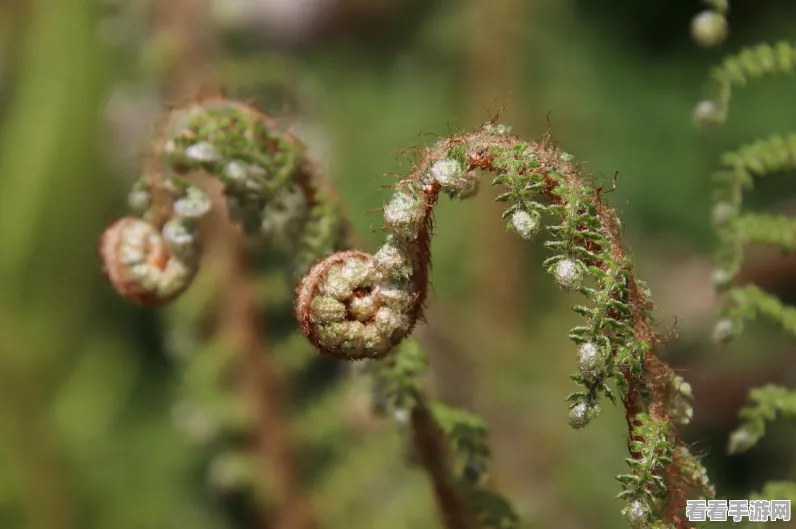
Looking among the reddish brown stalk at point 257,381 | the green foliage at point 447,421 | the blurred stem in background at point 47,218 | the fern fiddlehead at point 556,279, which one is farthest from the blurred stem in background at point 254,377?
the fern fiddlehead at point 556,279

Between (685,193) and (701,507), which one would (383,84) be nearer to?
(685,193)

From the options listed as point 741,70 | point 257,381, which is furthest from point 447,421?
point 257,381

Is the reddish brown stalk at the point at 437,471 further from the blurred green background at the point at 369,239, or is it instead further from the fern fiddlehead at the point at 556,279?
the blurred green background at the point at 369,239

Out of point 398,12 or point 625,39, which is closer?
point 625,39

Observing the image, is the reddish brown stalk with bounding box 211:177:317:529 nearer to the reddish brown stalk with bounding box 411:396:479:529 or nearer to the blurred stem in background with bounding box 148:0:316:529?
the blurred stem in background with bounding box 148:0:316:529

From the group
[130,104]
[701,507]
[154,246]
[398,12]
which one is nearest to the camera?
[701,507]

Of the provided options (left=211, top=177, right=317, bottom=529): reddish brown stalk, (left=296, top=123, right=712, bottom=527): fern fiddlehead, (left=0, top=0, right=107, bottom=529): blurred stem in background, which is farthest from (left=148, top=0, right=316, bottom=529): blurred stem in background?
(left=296, top=123, right=712, bottom=527): fern fiddlehead

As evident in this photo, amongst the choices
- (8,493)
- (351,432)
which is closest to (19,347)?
(8,493)
